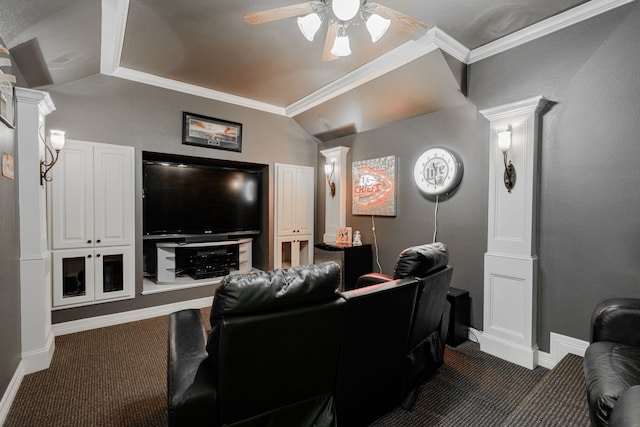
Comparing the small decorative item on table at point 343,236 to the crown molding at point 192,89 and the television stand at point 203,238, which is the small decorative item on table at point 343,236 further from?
the crown molding at point 192,89

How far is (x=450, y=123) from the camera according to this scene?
10.7 feet

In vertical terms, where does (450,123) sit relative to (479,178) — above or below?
above

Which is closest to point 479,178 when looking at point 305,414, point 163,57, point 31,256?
point 305,414

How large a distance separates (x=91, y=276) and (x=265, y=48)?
3.03 m

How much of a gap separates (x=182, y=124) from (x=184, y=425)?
350 centimetres

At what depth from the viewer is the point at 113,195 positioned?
10.8 feet

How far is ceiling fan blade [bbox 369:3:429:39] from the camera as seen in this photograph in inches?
74.9

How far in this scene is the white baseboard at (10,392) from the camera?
72.9 inches

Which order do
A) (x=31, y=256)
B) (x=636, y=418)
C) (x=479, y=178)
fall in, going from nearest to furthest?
(x=636, y=418)
(x=31, y=256)
(x=479, y=178)

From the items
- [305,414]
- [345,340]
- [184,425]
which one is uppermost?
[345,340]

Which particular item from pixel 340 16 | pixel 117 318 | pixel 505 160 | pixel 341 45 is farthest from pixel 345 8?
pixel 117 318

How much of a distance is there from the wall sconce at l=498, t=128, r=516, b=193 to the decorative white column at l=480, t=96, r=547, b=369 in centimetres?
3

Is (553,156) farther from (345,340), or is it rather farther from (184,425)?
(184,425)

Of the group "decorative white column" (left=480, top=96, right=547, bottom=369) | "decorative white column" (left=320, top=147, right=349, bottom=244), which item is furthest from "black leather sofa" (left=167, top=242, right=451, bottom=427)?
"decorative white column" (left=320, top=147, right=349, bottom=244)
